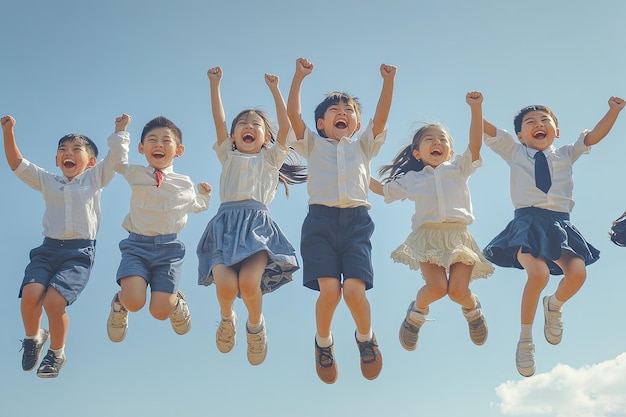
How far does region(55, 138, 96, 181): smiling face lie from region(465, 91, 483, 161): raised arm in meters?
3.97

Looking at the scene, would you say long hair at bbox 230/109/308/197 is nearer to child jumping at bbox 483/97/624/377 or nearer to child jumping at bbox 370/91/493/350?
child jumping at bbox 370/91/493/350

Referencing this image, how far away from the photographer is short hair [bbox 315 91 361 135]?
26.1ft

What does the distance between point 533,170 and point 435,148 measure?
0.99 meters

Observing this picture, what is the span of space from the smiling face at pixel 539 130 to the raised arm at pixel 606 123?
36 centimetres

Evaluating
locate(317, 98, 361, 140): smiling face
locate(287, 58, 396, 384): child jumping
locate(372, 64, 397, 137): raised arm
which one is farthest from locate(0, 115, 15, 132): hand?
locate(372, 64, 397, 137): raised arm

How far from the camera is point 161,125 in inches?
328

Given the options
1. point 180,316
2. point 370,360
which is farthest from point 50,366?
point 370,360

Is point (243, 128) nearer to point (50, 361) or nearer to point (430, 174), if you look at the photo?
point (430, 174)

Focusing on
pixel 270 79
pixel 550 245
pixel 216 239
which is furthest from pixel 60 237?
pixel 550 245

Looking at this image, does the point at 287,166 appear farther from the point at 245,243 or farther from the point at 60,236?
the point at 60,236

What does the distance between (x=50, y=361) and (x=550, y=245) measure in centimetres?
489

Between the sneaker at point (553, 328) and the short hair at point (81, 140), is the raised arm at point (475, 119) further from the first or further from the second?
the short hair at point (81, 140)

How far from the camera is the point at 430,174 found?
813 cm

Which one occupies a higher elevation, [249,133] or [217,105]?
[217,105]
